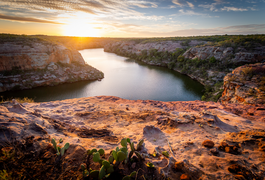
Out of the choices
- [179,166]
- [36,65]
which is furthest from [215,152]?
[36,65]

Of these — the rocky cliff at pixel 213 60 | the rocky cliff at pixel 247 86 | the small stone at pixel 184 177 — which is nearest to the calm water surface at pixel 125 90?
the rocky cliff at pixel 213 60

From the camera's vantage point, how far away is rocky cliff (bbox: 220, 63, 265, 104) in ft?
37.4

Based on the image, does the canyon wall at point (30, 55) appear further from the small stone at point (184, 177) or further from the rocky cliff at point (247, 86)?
the rocky cliff at point (247, 86)

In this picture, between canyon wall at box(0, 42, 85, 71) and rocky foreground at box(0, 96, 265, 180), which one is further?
canyon wall at box(0, 42, 85, 71)

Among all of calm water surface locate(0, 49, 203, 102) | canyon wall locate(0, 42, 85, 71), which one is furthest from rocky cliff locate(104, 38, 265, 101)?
canyon wall locate(0, 42, 85, 71)

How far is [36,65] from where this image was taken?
26.9m

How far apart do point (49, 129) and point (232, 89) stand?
1811cm

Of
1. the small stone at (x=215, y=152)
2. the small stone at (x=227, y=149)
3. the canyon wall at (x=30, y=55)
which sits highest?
the canyon wall at (x=30, y=55)

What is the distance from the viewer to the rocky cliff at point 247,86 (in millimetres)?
11391

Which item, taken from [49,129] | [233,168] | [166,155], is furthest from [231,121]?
[49,129]

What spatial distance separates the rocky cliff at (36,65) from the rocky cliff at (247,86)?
90.0 feet

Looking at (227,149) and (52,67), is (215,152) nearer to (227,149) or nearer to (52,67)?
(227,149)

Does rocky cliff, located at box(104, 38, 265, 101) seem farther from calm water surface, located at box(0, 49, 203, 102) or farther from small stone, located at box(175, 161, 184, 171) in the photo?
small stone, located at box(175, 161, 184, 171)

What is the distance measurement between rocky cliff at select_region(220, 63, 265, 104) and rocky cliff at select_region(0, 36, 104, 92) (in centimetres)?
2743
